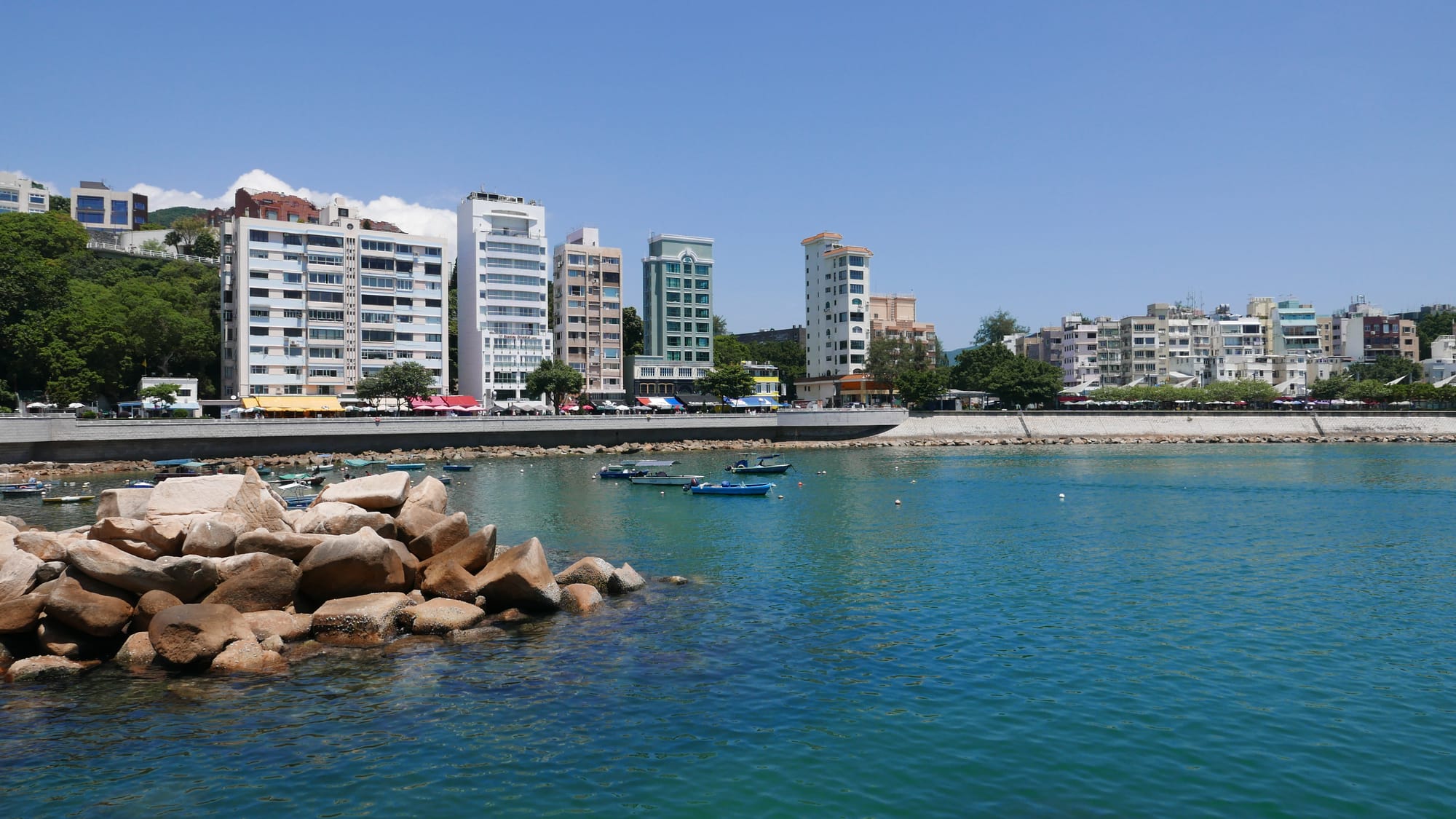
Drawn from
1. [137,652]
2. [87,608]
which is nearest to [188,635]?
[137,652]

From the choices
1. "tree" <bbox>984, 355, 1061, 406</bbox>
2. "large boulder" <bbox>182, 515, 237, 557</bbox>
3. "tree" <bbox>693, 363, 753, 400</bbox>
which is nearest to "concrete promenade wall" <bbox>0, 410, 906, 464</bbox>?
"tree" <bbox>693, 363, 753, 400</bbox>

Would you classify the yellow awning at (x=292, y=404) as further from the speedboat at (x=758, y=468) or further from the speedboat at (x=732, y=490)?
the speedboat at (x=732, y=490)

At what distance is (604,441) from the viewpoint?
89875 mm

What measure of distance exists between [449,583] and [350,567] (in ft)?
7.93

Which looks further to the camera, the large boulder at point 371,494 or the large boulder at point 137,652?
the large boulder at point 371,494

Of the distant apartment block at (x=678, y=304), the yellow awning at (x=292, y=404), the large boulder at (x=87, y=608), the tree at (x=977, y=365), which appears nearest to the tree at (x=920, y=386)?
the tree at (x=977, y=365)

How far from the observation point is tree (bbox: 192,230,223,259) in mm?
136125

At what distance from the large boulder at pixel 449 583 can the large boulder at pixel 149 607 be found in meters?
5.35

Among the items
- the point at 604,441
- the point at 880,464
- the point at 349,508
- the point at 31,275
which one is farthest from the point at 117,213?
the point at 349,508

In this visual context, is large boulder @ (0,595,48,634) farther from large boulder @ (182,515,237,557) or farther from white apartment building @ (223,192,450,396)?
white apartment building @ (223,192,450,396)

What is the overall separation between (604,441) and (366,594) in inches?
2690

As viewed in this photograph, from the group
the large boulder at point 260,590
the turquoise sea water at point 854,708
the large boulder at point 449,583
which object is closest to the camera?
the turquoise sea water at point 854,708

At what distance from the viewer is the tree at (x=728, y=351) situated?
14412 centimetres

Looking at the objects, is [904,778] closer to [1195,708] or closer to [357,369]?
[1195,708]
